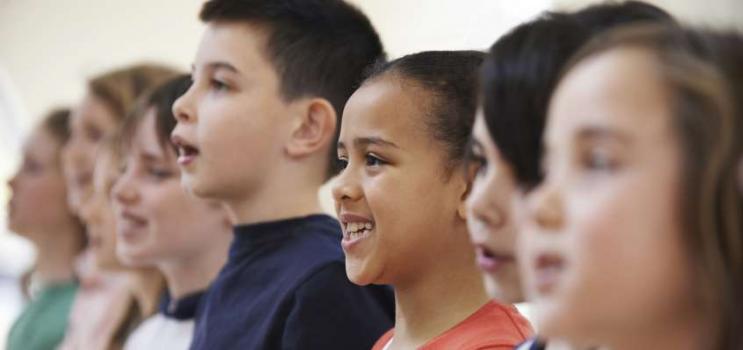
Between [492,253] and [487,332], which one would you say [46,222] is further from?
[492,253]

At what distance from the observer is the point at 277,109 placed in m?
1.56

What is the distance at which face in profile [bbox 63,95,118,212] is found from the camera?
2.40m

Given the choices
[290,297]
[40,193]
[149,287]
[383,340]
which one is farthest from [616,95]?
[40,193]

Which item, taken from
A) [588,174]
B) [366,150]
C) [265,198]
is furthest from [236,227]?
[588,174]

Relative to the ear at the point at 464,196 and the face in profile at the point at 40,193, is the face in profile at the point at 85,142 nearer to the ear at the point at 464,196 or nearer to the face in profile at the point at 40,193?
the face in profile at the point at 40,193

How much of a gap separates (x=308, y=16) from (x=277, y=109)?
13 centimetres

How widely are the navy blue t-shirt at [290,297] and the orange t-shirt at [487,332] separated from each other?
0.65ft

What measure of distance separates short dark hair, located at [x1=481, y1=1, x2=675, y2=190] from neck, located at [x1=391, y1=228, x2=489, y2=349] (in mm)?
335

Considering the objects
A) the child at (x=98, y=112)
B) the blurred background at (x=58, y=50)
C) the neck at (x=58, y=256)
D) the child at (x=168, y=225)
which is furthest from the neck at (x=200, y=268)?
the blurred background at (x=58, y=50)

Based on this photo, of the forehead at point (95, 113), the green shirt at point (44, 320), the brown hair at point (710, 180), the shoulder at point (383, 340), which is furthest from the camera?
the green shirt at point (44, 320)

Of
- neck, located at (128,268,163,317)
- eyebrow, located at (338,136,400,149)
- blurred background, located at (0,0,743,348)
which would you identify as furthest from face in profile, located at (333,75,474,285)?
blurred background, located at (0,0,743,348)

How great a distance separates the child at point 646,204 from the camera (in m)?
0.75

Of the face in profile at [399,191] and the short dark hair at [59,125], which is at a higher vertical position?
the face in profile at [399,191]

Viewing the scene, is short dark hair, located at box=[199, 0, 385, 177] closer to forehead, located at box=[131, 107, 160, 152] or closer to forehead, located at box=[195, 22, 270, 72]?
forehead, located at box=[195, 22, 270, 72]
